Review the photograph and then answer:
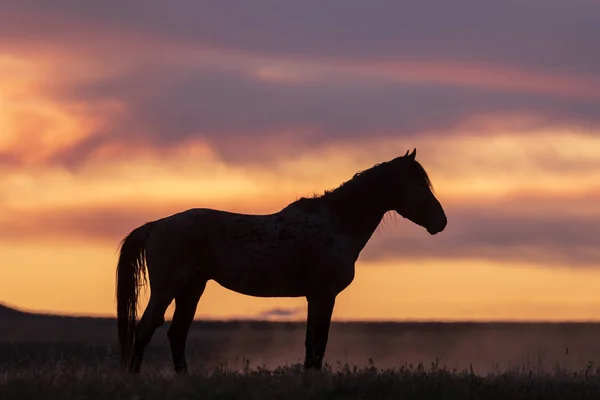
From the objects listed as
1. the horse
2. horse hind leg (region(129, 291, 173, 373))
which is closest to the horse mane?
the horse

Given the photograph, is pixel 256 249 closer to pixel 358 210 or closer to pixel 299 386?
pixel 358 210

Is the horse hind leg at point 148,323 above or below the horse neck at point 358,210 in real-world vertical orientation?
below

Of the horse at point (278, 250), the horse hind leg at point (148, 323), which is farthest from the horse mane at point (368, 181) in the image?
the horse hind leg at point (148, 323)

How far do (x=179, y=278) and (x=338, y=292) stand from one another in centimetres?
216

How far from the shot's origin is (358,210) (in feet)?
52.9

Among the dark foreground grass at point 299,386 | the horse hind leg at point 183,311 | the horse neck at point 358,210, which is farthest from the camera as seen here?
the horse hind leg at point 183,311

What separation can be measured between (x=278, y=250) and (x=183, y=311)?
170 cm

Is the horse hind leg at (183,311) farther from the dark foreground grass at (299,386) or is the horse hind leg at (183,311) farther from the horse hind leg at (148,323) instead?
the dark foreground grass at (299,386)

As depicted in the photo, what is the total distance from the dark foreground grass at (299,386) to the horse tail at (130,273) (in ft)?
7.35

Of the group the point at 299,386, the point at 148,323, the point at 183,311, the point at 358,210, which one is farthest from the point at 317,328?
the point at 299,386

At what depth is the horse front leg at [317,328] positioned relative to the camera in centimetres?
1534

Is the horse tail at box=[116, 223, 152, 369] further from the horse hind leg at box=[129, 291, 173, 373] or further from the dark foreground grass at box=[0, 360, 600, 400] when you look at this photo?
the dark foreground grass at box=[0, 360, 600, 400]

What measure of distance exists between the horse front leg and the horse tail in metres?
2.56

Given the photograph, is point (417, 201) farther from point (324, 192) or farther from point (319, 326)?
point (319, 326)
